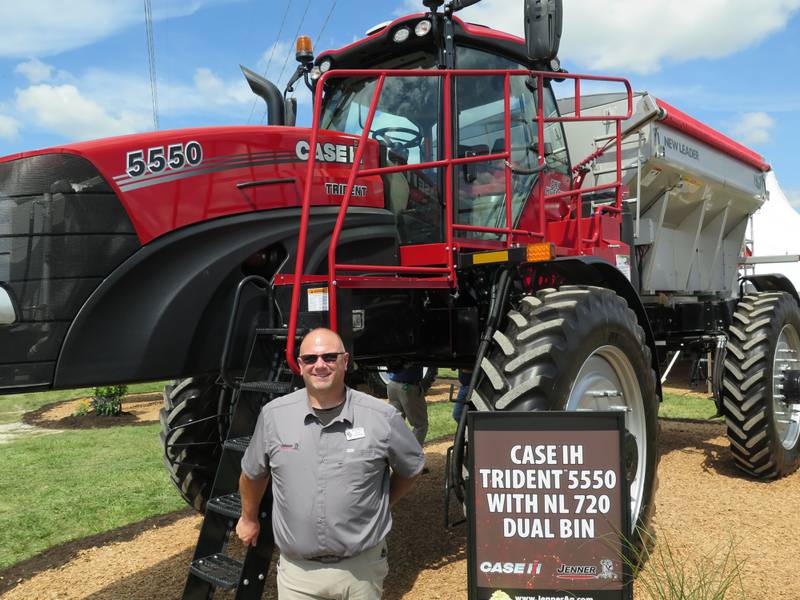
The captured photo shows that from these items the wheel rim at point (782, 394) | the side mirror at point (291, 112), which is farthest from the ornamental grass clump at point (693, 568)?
the side mirror at point (291, 112)

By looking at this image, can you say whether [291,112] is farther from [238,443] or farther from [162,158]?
[238,443]

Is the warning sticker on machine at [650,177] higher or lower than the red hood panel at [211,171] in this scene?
higher

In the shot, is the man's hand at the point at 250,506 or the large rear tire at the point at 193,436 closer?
the man's hand at the point at 250,506

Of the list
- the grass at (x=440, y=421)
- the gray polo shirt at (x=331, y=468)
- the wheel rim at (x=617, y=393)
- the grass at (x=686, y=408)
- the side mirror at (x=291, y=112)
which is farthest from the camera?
the grass at (x=686, y=408)

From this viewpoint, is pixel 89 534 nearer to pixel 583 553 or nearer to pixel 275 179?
pixel 275 179

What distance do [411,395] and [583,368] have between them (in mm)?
2928

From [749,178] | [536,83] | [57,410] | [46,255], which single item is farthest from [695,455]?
[57,410]

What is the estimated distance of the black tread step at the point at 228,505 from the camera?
10.1 feet

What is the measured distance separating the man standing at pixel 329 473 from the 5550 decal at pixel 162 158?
1377mm

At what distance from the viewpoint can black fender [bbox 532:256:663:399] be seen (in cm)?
435

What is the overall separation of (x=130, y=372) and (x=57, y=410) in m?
11.6

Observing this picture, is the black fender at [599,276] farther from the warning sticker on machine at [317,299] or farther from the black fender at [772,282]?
the black fender at [772,282]

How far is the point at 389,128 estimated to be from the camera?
14.6 ft

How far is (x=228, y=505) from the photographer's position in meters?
3.18
